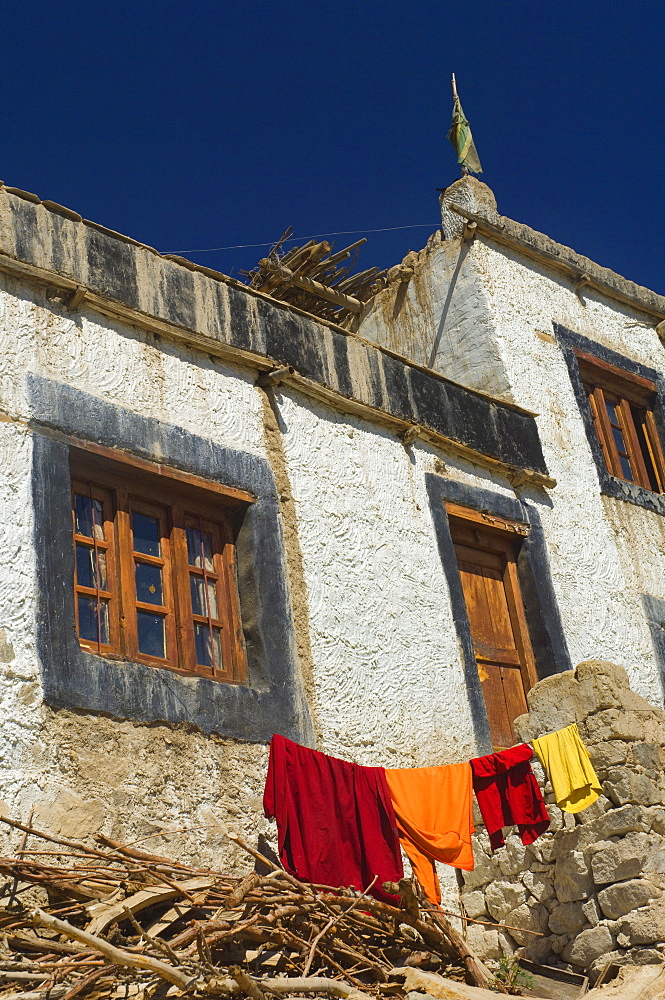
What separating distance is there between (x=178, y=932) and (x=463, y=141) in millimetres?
9139

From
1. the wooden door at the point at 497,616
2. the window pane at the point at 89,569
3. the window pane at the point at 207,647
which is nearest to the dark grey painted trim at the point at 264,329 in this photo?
the wooden door at the point at 497,616

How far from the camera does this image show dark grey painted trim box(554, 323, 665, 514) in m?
9.93

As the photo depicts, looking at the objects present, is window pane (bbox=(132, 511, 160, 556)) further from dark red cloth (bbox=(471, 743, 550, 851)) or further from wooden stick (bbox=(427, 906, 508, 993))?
wooden stick (bbox=(427, 906, 508, 993))

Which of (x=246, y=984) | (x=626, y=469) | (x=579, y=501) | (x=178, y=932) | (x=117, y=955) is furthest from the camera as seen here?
(x=626, y=469)

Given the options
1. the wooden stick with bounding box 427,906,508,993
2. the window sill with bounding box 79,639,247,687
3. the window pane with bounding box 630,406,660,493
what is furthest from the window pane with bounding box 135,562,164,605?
the window pane with bounding box 630,406,660,493

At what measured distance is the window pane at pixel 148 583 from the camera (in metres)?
6.02

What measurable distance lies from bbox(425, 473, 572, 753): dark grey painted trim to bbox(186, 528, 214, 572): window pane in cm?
187

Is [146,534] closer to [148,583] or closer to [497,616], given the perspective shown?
[148,583]

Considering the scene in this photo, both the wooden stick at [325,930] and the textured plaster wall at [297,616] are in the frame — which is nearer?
the wooden stick at [325,930]

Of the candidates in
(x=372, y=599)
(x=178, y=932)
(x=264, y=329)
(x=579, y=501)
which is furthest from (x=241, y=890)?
(x=579, y=501)

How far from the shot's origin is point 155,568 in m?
6.16

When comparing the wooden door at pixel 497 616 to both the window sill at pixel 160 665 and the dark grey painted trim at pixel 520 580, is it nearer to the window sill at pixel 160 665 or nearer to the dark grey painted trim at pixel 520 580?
the dark grey painted trim at pixel 520 580

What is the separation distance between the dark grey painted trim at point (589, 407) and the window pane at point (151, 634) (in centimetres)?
498

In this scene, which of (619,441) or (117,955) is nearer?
(117,955)
